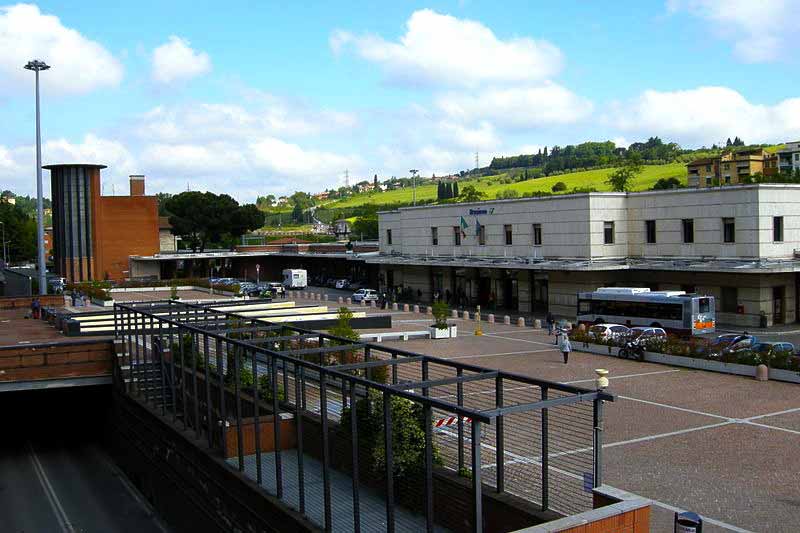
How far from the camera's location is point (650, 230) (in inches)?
A: 1902

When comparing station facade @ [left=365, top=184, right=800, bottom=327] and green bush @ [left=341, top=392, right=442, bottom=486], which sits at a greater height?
station facade @ [left=365, top=184, right=800, bottom=327]

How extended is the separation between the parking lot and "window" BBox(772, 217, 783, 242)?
1569cm

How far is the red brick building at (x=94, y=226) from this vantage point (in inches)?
3418

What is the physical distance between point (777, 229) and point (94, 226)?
70.6 m

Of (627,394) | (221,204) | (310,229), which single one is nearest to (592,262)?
(627,394)

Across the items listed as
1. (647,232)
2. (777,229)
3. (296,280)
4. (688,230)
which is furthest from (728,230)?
(296,280)

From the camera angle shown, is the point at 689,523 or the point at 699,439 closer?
the point at 689,523

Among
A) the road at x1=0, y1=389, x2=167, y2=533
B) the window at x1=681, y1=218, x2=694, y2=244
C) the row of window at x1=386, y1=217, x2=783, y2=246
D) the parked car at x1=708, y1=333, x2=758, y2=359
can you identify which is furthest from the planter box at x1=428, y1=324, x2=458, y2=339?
the road at x1=0, y1=389, x2=167, y2=533

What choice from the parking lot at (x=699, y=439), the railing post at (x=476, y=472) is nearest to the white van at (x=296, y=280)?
the parking lot at (x=699, y=439)

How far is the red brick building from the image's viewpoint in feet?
285

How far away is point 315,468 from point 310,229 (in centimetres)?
18508

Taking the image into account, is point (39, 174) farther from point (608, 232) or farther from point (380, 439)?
point (380, 439)

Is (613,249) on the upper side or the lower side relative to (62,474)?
upper

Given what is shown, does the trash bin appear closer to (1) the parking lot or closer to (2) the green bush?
(2) the green bush
